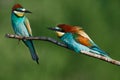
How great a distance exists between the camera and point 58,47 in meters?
7.41

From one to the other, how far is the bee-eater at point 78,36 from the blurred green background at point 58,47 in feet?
11.9

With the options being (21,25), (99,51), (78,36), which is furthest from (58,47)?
(99,51)

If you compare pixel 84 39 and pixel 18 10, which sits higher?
pixel 18 10

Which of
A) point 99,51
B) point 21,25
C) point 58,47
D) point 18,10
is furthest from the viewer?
point 58,47

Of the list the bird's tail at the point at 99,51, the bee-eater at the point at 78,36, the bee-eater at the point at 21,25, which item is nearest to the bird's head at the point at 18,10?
the bee-eater at the point at 21,25

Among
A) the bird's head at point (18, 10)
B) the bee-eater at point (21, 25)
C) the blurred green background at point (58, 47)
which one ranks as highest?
the bird's head at point (18, 10)

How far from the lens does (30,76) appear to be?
641 cm

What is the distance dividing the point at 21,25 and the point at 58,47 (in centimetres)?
437

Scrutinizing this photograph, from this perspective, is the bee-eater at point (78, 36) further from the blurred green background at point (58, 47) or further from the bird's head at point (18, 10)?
the blurred green background at point (58, 47)

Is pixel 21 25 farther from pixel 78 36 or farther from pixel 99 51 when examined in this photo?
pixel 99 51

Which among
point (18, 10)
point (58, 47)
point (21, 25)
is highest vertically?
point (18, 10)

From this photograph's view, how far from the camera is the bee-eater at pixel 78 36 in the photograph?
2.63 metres

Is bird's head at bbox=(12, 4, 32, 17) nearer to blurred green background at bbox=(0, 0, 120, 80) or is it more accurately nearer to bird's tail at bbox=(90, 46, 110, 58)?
bird's tail at bbox=(90, 46, 110, 58)

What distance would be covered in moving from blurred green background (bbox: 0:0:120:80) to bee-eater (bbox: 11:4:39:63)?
337cm
